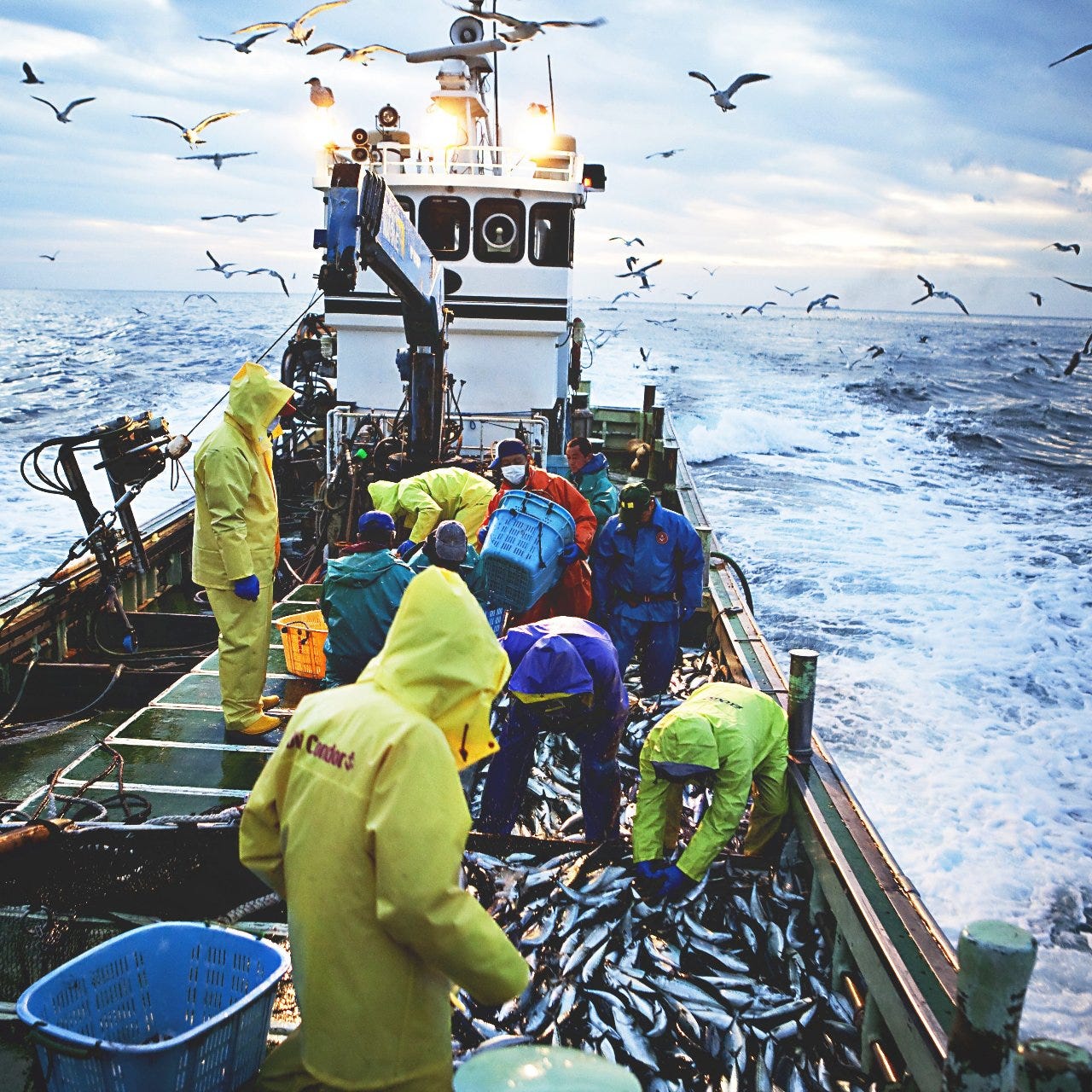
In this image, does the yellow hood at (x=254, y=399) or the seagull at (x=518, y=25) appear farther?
the seagull at (x=518, y=25)

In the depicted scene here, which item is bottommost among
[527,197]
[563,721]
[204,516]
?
[563,721]

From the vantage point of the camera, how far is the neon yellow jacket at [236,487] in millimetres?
4887

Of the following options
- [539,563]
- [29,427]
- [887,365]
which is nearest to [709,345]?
[887,365]

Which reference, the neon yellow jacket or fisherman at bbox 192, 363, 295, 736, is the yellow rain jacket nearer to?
fisherman at bbox 192, 363, 295, 736

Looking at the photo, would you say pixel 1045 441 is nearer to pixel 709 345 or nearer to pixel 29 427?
pixel 29 427

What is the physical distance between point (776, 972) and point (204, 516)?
3.78 meters

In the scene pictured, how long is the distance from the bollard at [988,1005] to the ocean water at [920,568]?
153 inches

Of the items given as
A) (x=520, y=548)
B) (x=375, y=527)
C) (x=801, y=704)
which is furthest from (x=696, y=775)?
(x=520, y=548)

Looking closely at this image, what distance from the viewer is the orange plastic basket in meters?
6.06

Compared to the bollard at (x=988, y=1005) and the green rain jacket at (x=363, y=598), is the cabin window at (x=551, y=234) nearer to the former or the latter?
the green rain jacket at (x=363, y=598)

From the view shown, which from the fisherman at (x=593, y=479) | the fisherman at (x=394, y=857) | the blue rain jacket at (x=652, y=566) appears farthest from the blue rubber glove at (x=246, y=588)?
the fisherman at (x=593, y=479)

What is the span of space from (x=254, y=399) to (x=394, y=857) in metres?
3.67

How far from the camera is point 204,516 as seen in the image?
5020 millimetres

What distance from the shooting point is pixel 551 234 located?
452 inches
